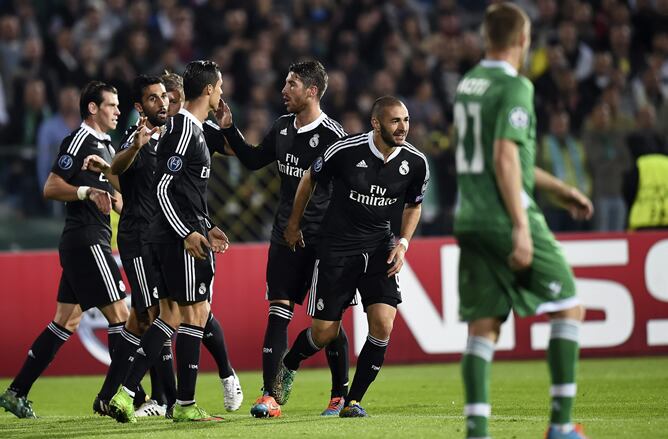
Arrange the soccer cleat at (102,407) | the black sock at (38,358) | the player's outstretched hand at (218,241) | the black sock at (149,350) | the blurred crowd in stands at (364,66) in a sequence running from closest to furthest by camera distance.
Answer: the player's outstretched hand at (218,241)
the black sock at (149,350)
the soccer cleat at (102,407)
the black sock at (38,358)
the blurred crowd in stands at (364,66)

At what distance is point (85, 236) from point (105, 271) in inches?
12.1

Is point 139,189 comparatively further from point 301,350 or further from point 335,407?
point 335,407

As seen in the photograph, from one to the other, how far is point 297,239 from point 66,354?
17.6ft

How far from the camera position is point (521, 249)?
18.5 feet

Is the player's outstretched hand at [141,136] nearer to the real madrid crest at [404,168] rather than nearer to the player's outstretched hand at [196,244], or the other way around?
the player's outstretched hand at [196,244]

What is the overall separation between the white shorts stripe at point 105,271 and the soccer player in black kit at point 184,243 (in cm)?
86

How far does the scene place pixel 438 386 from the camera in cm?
1125

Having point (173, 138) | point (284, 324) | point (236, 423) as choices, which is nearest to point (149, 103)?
point (173, 138)

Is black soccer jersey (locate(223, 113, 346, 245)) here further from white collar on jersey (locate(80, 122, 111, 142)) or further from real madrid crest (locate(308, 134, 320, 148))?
white collar on jersey (locate(80, 122, 111, 142))

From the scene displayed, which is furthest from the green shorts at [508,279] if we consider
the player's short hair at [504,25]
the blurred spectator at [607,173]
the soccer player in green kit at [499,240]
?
the blurred spectator at [607,173]

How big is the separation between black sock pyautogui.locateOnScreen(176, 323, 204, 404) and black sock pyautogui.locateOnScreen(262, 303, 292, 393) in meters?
0.68

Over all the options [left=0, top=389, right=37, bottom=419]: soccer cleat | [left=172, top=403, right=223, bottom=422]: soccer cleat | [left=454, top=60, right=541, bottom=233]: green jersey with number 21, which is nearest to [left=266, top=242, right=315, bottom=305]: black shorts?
[left=172, top=403, right=223, bottom=422]: soccer cleat

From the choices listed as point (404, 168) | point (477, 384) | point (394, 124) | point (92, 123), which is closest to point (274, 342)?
point (404, 168)

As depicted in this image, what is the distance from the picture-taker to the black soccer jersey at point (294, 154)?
8.82 m
